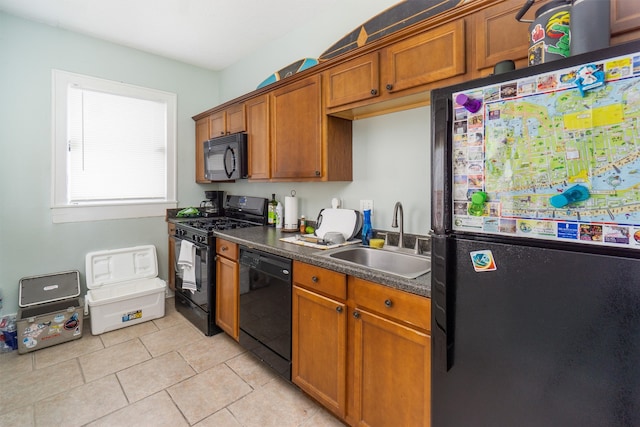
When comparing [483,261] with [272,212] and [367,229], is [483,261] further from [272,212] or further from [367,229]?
[272,212]

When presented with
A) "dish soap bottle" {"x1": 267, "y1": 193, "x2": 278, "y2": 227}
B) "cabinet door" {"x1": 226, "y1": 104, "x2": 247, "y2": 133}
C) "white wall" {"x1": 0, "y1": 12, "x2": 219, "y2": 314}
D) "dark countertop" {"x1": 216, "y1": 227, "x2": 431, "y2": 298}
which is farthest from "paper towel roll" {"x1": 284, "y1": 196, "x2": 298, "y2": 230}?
"white wall" {"x1": 0, "y1": 12, "x2": 219, "y2": 314}

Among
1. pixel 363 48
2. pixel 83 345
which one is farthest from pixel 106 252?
pixel 363 48

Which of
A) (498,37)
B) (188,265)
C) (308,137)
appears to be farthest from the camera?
(188,265)

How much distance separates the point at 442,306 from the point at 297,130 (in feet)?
5.54

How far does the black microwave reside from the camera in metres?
2.89

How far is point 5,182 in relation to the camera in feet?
8.79

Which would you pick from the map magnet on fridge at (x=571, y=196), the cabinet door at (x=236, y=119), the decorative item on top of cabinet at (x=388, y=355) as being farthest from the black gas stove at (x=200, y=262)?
the map magnet on fridge at (x=571, y=196)

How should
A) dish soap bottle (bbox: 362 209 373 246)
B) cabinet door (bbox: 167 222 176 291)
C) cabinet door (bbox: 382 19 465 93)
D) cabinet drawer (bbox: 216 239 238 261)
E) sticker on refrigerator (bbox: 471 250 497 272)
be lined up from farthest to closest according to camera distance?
cabinet door (bbox: 167 222 176 291) < cabinet drawer (bbox: 216 239 238 261) < dish soap bottle (bbox: 362 209 373 246) < cabinet door (bbox: 382 19 465 93) < sticker on refrigerator (bbox: 471 250 497 272)

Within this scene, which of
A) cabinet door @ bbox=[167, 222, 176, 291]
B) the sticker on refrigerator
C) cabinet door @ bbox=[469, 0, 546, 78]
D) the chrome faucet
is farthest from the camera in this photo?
cabinet door @ bbox=[167, 222, 176, 291]

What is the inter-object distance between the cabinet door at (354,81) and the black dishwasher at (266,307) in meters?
1.10

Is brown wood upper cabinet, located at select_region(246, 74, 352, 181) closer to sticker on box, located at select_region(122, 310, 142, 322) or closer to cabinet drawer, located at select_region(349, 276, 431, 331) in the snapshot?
cabinet drawer, located at select_region(349, 276, 431, 331)

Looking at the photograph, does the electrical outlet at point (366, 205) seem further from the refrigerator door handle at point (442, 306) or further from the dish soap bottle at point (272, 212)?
the refrigerator door handle at point (442, 306)

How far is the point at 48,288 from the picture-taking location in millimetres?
2824

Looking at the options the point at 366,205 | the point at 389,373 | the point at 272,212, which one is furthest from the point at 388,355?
the point at 272,212
